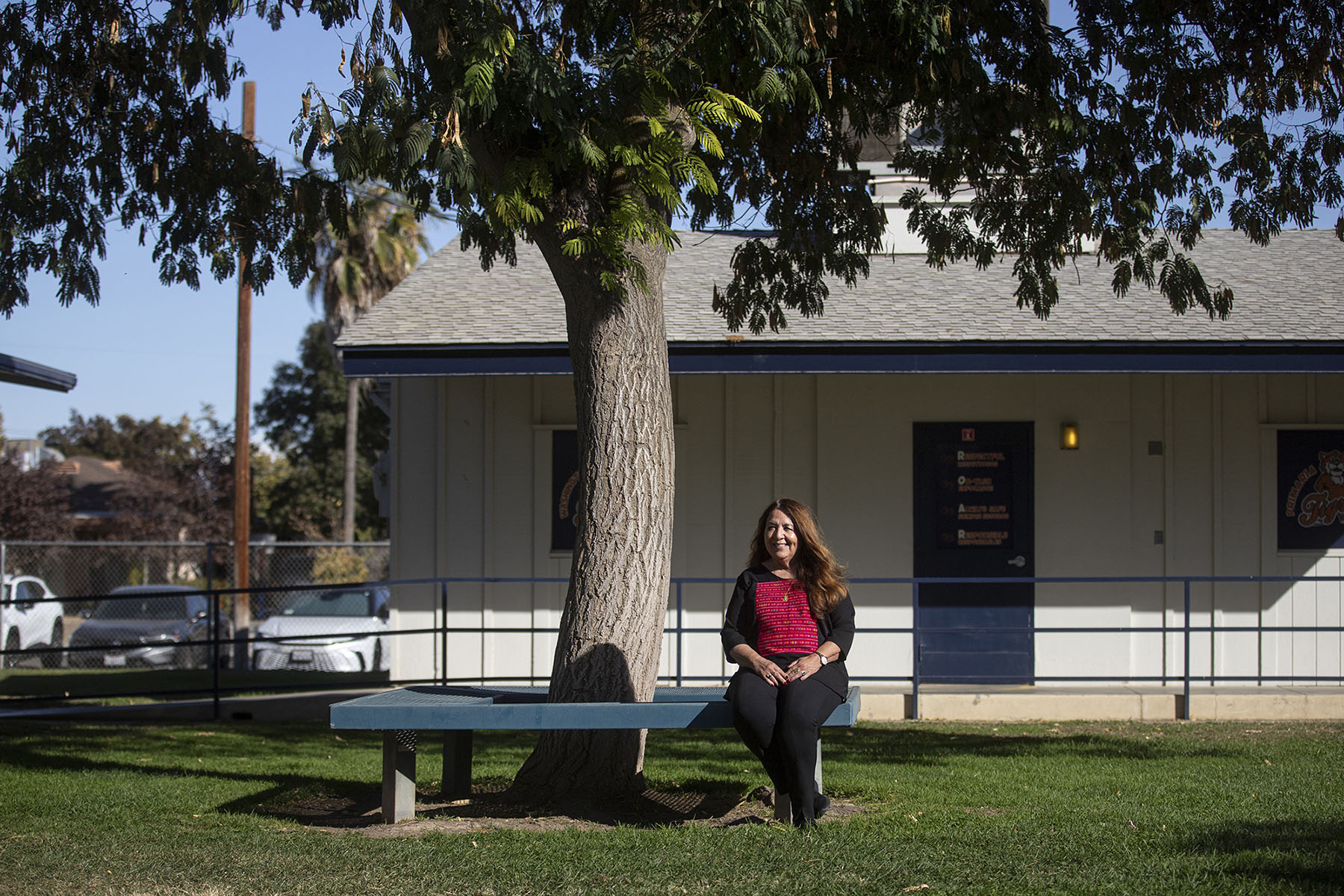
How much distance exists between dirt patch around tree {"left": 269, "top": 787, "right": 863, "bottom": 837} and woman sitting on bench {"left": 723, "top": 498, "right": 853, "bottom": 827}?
0.39 metres

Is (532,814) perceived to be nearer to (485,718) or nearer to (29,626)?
(485,718)

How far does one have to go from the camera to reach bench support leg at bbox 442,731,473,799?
6250mm

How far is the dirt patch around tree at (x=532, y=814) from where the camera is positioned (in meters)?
5.55

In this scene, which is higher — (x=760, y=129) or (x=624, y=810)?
(x=760, y=129)

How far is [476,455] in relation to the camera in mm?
11352

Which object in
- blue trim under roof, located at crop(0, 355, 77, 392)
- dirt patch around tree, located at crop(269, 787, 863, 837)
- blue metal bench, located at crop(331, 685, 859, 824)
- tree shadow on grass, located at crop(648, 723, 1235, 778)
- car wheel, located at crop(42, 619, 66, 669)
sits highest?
blue trim under roof, located at crop(0, 355, 77, 392)

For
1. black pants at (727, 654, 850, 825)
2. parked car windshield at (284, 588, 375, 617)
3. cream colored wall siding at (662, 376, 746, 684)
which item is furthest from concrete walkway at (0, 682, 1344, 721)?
parked car windshield at (284, 588, 375, 617)

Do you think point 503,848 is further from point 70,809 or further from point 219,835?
point 70,809

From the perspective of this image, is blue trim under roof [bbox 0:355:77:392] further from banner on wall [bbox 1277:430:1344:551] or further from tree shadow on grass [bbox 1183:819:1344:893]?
banner on wall [bbox 1277:430:1344:551]

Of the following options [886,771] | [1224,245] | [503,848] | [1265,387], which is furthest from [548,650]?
[1224,245]

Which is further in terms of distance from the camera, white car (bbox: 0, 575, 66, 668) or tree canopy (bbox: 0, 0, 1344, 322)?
white car (bbox: 0, 575, 66, 668)

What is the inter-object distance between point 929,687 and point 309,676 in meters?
6.65

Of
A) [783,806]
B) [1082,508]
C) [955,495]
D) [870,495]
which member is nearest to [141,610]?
[870,495]

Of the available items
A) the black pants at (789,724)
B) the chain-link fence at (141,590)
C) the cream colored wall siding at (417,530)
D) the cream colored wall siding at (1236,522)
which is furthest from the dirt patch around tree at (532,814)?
the cream colored wall siding at (1236,522)
